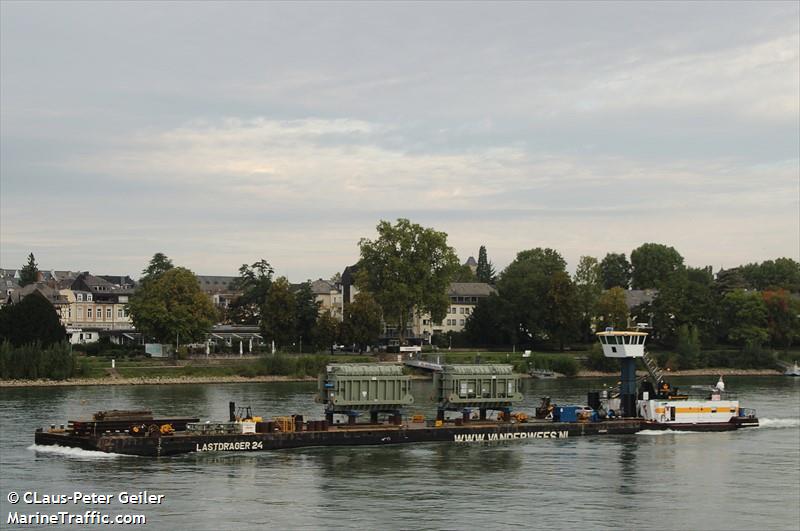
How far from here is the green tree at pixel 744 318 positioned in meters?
170

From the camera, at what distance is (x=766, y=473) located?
60.8 m

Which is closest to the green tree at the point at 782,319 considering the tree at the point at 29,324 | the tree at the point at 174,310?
the tree at the point at 174,310

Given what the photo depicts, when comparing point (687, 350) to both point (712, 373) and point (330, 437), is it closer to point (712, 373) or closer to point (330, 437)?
point (712, 373)

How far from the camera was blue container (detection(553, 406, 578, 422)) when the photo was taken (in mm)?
77562

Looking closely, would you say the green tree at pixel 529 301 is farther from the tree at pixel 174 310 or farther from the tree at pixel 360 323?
the tree at pixel 174 310

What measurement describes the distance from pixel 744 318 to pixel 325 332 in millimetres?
68098

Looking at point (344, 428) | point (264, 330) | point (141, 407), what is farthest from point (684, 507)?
point (264, 330)

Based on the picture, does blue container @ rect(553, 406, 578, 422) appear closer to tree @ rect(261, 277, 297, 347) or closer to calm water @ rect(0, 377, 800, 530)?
calm water @ rect(0, 377, 800, 530)

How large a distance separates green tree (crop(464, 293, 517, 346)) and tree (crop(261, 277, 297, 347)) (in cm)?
3680

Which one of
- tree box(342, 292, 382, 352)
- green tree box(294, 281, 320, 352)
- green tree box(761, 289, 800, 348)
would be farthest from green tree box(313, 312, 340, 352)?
green tree box(761, 289, 800, 348)

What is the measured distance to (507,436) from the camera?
73.1m

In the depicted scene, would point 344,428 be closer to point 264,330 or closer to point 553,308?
point 264,330

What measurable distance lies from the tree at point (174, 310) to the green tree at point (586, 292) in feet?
199

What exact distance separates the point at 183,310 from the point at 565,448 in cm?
8681
